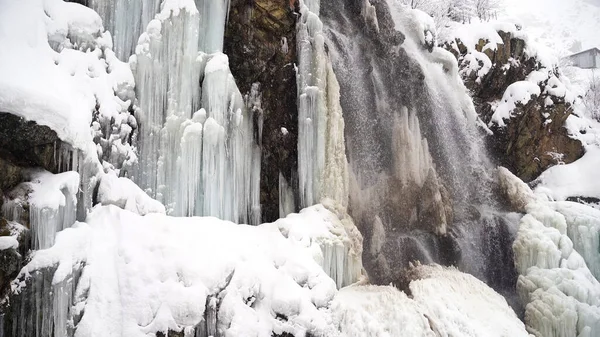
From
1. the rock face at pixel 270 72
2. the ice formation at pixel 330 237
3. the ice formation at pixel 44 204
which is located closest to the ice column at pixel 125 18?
the rock face at pixel 270 72

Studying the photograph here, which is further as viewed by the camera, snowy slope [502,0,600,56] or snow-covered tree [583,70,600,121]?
snowy slope [502,0,600,56]

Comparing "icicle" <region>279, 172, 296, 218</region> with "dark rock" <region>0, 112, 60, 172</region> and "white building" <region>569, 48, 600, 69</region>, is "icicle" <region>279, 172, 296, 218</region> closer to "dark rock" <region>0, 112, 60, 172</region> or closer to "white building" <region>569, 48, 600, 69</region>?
"dark rock" <region>0, 112, 60, 172</region>

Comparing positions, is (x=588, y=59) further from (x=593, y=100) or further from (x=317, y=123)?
(x=317, y=123)

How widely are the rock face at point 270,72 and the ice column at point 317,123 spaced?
0.22m

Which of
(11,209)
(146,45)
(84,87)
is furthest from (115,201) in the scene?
(146,45)

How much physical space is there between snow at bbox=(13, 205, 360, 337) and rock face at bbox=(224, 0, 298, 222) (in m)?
1.79

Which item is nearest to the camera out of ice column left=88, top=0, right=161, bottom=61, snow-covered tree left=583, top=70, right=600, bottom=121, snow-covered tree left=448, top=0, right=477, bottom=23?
ice column left=88, top=0, right=161, bottom=61

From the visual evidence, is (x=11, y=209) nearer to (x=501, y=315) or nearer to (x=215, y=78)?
(x=215, y=78)

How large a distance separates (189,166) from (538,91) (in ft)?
29.5

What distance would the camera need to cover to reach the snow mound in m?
6.29

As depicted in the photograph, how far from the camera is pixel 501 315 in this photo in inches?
302

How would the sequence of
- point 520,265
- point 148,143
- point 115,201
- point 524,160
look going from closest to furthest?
1. point 115,201
2. point 148,143
3. point 520,265
4. point 524,160

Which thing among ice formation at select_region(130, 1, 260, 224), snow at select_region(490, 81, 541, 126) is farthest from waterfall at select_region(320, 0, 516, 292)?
ice formation at select_region(130, 1, 260, 224)

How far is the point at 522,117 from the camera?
11312 mm
